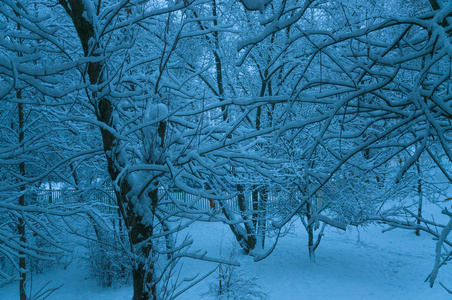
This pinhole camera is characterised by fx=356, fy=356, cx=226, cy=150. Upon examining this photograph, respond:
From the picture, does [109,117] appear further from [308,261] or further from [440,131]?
[308,261]

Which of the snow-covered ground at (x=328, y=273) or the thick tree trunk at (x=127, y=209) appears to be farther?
the snow-covered ground at (x=328, y=273)

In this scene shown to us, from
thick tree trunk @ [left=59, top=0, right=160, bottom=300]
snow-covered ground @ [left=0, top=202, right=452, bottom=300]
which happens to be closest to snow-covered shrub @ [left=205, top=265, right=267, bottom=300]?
snow-covered ground @ [left=0, top=202, right=452, bottom=300]

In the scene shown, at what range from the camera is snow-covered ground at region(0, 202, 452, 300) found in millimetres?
8945

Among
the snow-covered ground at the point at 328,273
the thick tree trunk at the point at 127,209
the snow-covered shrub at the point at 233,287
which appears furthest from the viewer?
the snow-covered ground at the point at 328,273

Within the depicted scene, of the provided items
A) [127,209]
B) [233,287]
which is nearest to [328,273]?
[233,287]

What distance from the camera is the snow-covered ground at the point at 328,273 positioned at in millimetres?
8945

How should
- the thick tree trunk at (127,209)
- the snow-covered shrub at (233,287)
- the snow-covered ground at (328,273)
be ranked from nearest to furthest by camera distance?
the thick tree trunk at (127,209), the snow-covered shrub at (233,287), the snow-covered ground at (328,273)

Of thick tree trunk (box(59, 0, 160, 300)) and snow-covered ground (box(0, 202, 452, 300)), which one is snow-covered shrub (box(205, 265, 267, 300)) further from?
thick tree trunk (box(59, 0, 160, 300))

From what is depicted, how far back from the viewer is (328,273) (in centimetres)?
1023

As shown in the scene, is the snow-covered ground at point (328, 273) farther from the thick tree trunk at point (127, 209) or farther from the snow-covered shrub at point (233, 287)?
the thick tree trunk at point (127, 209)

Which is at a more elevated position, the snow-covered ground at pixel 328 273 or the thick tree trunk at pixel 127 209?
the thick tree trunk at pixel 127 209

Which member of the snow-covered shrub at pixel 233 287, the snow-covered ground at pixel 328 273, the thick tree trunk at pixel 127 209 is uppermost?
the thick tree trunk at pixel 127 209

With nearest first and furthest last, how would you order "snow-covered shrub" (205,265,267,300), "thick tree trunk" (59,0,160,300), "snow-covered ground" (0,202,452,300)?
"thick tree trunk" (59,0,160,300) < "snow-covered shrub" (205,265,267,300) < "snow-covered ground" (0,202,452,300)

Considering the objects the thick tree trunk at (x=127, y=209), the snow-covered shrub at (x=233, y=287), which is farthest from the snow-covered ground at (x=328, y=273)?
the thick tree trunk at (x=127, y=209)
